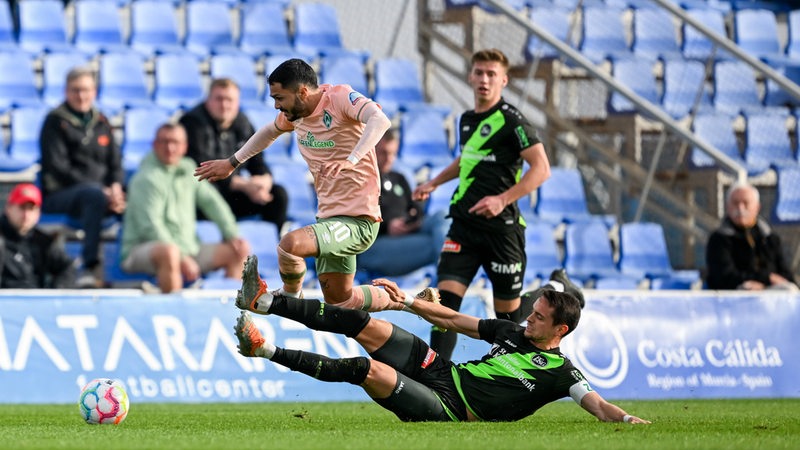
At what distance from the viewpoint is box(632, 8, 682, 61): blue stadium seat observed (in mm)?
17500

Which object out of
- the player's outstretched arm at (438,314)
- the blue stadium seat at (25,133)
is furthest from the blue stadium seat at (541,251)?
the player's outstretched arm at (438,314)

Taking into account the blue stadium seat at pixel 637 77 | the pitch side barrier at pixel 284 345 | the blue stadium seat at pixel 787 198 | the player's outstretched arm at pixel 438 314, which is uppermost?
the blue stadium seat at pixel 637 77

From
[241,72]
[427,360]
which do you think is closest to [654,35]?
[241,72]

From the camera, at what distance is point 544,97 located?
1631 cm

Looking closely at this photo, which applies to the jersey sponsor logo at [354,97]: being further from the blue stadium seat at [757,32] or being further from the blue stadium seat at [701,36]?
the blue stadium seat at [757,32]

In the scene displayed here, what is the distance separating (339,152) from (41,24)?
828cm

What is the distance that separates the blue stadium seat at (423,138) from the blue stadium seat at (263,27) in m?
1.92

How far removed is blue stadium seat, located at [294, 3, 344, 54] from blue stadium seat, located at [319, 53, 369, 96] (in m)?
0.62

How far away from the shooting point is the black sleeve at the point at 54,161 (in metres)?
12.2

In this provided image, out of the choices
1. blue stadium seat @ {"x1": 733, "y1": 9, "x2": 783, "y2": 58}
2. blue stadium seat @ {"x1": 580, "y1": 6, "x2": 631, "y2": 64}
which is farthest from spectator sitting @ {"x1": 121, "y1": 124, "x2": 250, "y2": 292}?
blue stadium seat @ {"x1": 733, "y1": 9, "x2": 783, "y2": 58}

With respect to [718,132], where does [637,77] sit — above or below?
above

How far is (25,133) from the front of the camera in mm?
13398

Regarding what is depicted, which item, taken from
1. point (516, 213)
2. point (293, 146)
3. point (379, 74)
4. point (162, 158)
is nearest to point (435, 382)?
point (516, 213)

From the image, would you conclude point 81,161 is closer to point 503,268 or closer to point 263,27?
point 263,27
